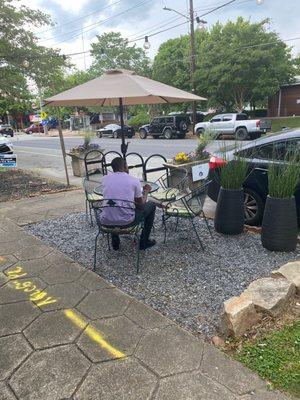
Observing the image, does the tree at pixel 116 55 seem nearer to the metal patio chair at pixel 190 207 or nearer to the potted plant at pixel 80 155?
the potted plant at pixel 80 155

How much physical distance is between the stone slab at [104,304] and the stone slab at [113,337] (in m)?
0.11

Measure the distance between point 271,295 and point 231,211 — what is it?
6.00 feet

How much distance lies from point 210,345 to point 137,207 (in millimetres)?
1807

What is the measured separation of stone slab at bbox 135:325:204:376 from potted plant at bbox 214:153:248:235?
2196 mm

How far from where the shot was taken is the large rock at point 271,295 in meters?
2.93

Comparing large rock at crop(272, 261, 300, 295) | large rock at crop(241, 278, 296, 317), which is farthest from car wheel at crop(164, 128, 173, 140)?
large rock at crop(241, 278, 296, 317)

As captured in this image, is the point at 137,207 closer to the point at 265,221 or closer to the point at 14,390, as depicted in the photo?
the point at 265,221

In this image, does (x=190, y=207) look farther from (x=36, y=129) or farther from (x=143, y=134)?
(x=36, y=129)

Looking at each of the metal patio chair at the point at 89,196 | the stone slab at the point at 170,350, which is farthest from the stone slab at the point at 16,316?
the metal patio chair at the point at 89,196

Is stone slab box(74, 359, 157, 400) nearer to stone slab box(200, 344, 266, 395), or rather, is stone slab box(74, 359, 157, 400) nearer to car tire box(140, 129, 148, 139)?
stone slab box(200, 344, 266, 395)

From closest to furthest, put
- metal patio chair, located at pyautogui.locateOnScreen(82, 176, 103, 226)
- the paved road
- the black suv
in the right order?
metal patio chair, located at pyautogui.locateOnScreen(82, 176, 103, 226) → the paved road → the black suv

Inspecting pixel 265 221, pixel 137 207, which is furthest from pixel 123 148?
pixel 265 221

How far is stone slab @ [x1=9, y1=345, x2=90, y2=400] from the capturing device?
2.29 metres

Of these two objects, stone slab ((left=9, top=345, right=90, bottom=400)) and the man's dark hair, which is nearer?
stone slab ((left=9, top=345, right=90, bottom=400))
